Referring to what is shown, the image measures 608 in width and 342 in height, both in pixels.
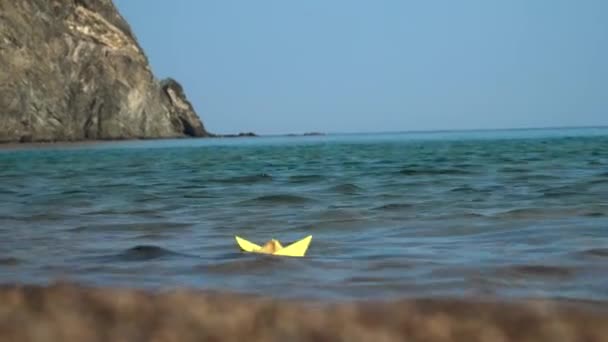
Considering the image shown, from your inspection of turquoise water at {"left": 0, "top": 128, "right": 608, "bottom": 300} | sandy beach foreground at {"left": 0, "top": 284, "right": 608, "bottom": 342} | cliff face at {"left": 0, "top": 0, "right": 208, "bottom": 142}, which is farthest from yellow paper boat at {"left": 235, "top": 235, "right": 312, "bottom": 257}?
cliff face at {"left": 0, "top": 0, "right": 208, "bottom": 142}

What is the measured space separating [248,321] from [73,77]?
72924 millimetres

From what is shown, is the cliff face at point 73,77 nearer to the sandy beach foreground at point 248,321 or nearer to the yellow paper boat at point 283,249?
the yellow paper boat at point 283,249

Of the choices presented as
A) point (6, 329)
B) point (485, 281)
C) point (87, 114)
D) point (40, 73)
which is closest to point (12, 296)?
point (6, 329)

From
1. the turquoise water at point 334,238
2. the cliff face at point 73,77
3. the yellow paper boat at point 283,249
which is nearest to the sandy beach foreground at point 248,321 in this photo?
the turquoise water at point 334,238

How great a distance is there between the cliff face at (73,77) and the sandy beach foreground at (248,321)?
61.2 metres

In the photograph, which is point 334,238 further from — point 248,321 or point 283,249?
point 248,321

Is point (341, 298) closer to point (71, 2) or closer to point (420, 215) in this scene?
point (420, 215)

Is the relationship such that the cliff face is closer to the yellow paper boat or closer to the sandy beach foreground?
the yellow paper boat

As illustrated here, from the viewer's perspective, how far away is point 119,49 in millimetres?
78500

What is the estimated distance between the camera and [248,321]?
4.86 ft

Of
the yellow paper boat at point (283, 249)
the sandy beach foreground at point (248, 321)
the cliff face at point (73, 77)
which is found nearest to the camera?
the sandy beach foreground at point (248, 321)

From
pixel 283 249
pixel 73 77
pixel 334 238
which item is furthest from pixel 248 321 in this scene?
pixel 73 77

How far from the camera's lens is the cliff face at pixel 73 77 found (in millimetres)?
60750

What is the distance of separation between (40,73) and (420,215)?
6165 cm
